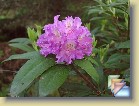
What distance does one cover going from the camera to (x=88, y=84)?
65.8 inches

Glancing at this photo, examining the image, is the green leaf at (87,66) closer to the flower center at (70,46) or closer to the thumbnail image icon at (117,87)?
the flower center at (70,46)

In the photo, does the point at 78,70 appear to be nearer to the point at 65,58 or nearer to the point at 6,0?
the point at 65,58

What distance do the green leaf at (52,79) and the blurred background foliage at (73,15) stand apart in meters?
0.16

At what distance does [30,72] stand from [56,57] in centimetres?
11

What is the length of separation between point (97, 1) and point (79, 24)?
0.27 m

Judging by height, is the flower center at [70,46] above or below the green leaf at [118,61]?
above

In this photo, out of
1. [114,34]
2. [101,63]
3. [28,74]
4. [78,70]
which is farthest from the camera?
[114,34]

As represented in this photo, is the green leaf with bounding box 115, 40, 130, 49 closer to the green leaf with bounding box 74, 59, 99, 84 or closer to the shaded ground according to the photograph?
the green leaf with bounding box 74, 59, 99, 84

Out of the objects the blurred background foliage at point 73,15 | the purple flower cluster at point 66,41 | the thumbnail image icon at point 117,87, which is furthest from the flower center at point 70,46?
the thumbnail image icon at point 117,87

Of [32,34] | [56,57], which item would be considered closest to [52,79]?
[56,57]

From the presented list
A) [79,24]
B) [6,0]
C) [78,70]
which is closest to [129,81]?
[78,70]

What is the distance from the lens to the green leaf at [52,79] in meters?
1.48

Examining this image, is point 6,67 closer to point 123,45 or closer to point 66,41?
point 66,41

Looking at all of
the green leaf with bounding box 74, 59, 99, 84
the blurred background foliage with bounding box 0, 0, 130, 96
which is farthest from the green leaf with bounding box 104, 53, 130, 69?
the green leaf with bounding box 74, 59, 99, 84
